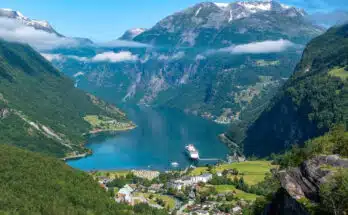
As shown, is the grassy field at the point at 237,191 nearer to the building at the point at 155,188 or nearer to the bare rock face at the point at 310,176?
the building at the point at 155,188

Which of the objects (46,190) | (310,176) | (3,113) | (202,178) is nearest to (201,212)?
(202,178)

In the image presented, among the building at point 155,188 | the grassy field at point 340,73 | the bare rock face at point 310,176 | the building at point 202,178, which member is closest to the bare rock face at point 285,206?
the bare rock face at point 310,176

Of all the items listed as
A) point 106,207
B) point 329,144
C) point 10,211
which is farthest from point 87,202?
point 329,144

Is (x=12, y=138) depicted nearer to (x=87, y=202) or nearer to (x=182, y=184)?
(x=182, y=184)

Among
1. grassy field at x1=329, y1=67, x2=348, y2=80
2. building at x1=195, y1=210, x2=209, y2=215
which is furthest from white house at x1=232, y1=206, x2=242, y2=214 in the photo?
grassy field at x1=329, y1=67, x2=348, y2=80

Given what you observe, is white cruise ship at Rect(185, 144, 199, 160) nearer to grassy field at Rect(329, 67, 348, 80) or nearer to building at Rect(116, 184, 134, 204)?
grassy field at Rect(329, 67, 348, 80)
